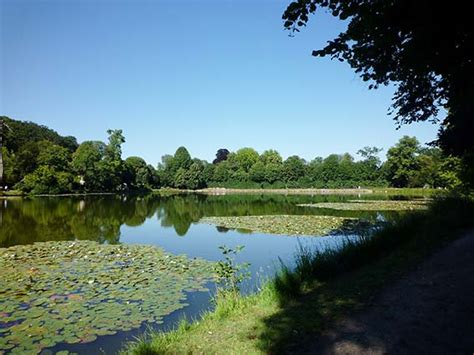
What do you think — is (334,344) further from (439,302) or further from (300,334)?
(439,302)

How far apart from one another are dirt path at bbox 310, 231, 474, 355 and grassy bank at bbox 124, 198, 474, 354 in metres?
0.28

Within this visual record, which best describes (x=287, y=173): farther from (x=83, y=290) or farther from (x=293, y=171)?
(x=83, y=290)

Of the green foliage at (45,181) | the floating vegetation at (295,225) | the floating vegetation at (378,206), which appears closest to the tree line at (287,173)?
the green foliage at (45,181)

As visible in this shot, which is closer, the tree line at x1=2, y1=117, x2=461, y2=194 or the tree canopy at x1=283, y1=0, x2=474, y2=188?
the tree canopy at x1=283, y1=0, x2=474, y2=188

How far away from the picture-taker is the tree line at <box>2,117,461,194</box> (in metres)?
49.5

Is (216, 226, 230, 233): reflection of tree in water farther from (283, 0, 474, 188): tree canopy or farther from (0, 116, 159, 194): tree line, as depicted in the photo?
(0, 116, 159, 194): tree line

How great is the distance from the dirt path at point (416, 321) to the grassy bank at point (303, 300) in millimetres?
279

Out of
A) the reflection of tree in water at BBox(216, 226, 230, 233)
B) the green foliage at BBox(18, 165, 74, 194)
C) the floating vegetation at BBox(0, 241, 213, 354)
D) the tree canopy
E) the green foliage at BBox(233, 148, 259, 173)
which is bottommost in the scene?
the reflection of tree in water at BBox(216, 226, 230, 233)

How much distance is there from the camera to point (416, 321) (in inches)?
152

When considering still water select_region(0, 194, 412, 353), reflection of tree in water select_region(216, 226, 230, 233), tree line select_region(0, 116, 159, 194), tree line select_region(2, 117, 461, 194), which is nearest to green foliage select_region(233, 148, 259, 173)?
tree line select_region(2, 117, 461, 194)

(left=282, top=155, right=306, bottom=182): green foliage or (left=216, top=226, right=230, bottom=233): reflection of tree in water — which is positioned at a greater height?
(left=282, top=155, right=306, bottom=182): green foliage

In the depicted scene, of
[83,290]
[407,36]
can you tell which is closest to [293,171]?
[83,290]

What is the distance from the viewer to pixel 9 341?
17.6 ft

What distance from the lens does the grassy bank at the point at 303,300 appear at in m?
4.09
